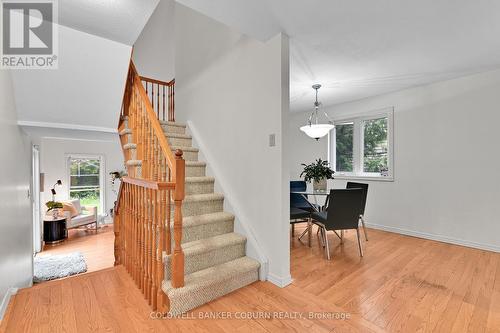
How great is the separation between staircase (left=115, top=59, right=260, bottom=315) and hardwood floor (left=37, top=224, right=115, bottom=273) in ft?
6.54

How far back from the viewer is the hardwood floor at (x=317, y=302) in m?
1.65

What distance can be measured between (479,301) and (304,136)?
3.97m

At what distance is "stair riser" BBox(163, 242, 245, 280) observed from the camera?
206 centimetres

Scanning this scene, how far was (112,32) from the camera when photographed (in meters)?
2.11

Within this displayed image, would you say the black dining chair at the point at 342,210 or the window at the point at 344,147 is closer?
the black dining chair at the point at 342,210

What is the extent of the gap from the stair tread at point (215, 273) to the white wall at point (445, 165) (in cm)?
296

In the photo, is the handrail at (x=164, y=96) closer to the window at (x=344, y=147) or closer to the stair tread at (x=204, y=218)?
the stair tread at (x=204, y=218)

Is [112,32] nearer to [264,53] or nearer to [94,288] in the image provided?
[264,53]

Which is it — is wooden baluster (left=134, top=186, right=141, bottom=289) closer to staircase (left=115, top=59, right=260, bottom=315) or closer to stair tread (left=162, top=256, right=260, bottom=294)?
staircase (left=115, top=59, right=260, bottom=315)

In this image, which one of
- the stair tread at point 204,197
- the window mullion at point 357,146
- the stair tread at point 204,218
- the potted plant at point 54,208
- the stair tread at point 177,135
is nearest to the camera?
the stair tread at point 204,218

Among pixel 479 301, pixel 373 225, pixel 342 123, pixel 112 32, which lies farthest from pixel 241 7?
pixel 373 225

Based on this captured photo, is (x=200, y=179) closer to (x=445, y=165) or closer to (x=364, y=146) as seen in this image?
Answer: (x=364, y=146)
